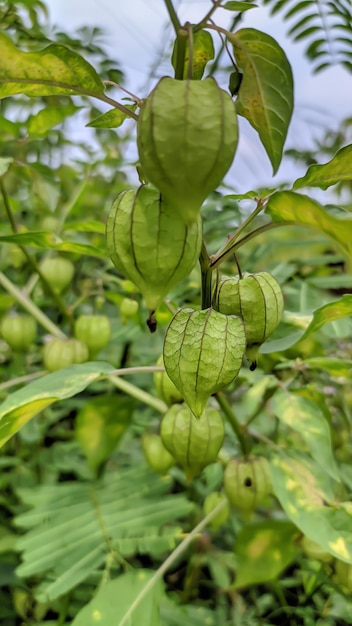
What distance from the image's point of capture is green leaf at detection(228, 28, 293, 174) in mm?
465

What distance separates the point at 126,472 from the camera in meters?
1.05

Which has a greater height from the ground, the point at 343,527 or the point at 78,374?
the point at 78,374

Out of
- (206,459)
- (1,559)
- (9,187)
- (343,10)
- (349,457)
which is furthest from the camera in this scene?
(9,187)

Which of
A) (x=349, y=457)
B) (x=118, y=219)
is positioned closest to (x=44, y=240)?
(x=118, y=219)

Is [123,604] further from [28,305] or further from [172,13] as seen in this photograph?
[172,13]

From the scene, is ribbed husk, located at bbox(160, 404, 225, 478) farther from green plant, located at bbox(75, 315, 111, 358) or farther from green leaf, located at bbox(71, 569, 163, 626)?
green plant, located at bbox(75, 315, 111, 358)

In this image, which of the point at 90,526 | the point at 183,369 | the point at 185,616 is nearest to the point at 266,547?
the point at 185,616

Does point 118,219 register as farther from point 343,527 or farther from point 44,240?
point 343,527

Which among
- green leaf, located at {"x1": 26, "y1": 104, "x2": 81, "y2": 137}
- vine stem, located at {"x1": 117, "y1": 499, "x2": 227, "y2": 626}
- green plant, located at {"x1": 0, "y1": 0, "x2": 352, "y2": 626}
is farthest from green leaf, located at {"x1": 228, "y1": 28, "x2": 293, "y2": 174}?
vine stem, located at {"x1": 117, "y1": 499, "x2": 227, "y2": 626}

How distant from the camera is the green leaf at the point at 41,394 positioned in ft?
1.93

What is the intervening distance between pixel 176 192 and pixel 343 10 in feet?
2.09

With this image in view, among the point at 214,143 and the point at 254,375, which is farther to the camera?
the point at 254,375

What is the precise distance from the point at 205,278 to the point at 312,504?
1.16ft

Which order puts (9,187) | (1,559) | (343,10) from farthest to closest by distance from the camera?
(9,187)
(1,559)
(343,10)
